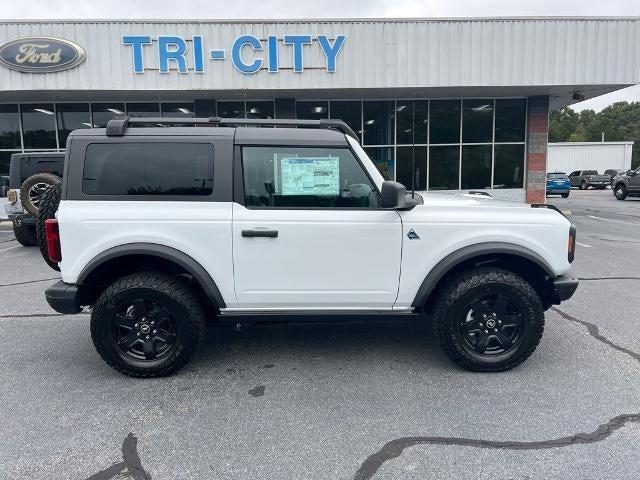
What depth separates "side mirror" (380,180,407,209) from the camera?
3234mm

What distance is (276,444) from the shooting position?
106 inches

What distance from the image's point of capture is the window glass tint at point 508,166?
51.7ft

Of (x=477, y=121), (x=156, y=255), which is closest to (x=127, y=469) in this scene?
(x=156, y=255)

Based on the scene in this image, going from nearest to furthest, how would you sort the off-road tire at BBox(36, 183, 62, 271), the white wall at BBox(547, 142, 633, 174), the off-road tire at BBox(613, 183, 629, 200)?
1. the off-road tire at BBox(36, 183, 62, 271)
2. the off-road tire at BBox(613, 183, 629, 200)
3. the white wall at BBox(547, 142, 633, 174)

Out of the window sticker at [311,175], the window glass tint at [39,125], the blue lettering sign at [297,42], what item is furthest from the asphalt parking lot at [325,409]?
the window glass tint at [39,125]

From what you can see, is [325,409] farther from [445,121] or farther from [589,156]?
[589,156]

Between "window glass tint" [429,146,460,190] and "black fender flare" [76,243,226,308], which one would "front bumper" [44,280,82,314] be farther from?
"window glass tint" [429,146,460,190]

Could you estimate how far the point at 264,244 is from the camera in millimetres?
3395

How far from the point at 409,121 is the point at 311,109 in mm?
3385

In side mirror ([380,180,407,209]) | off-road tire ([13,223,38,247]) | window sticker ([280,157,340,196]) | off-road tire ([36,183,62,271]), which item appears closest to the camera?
side mirror ([380,180,407,209])

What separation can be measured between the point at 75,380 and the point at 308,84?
1131cm

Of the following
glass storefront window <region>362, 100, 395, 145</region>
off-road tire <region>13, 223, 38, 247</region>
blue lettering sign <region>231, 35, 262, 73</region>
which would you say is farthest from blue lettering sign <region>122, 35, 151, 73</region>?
glass storefront window <region>362, 100, 395, 145</region>

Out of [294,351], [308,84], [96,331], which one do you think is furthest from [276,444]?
[308,84]

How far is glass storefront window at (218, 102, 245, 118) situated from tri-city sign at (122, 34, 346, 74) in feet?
7.71
